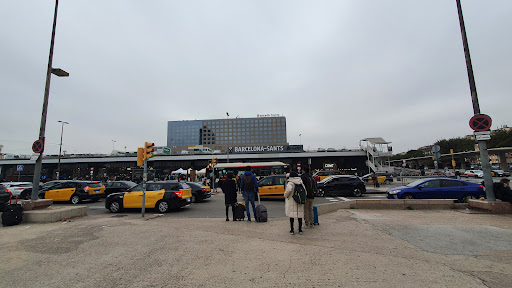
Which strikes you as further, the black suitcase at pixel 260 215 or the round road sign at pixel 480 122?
the round road sign at pixel 480 122

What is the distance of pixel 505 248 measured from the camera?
15.7 ft

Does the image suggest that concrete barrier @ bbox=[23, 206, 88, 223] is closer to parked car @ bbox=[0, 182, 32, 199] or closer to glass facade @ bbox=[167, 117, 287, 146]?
parked car @ bbox=[0, 182, 32, 199]

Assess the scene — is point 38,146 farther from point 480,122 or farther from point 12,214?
point 480,122

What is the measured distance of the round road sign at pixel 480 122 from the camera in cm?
811

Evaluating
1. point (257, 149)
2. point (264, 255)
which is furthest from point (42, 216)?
point (257, 149)

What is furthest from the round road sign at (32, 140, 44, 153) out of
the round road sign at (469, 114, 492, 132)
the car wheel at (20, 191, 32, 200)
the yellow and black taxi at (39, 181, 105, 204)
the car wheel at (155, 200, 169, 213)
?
the round road sign at (469, 114, 492, 132)

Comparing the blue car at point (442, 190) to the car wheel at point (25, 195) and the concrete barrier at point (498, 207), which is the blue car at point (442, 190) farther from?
the car wheel at point (25, 195)

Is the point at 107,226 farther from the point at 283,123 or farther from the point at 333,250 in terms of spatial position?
the point at 283,123

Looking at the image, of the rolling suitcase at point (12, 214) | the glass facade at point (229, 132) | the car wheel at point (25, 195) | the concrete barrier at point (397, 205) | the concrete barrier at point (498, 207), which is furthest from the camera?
the glass facade at point (229, 132)

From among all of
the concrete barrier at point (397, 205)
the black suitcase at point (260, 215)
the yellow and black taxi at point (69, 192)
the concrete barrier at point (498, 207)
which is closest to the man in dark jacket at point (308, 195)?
the black suitcase at point (260, 215)

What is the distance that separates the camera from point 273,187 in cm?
1441

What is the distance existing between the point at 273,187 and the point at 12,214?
11.2 metres

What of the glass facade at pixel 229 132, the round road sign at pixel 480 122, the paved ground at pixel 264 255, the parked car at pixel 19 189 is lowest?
the paved ground at pixel 264 255

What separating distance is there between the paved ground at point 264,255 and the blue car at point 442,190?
3610mm
